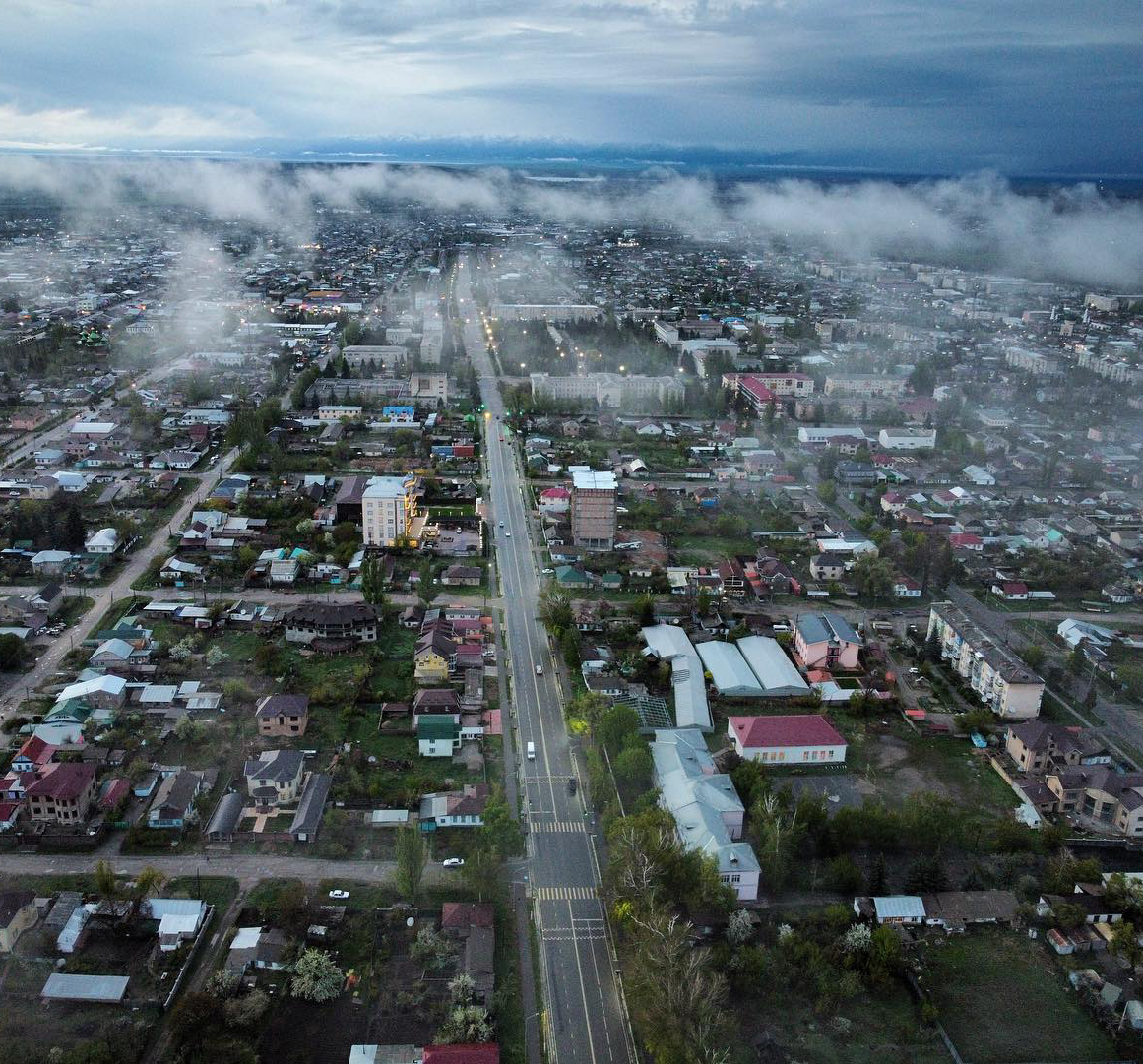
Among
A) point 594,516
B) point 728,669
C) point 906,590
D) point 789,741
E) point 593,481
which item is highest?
point 593,481

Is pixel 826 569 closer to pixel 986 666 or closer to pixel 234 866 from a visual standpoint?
pixel 986 666

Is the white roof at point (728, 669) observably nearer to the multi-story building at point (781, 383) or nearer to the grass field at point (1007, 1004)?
the grass field at point (1007, 1004)

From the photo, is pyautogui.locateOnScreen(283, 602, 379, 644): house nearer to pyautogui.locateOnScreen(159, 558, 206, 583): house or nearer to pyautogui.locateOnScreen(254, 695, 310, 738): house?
pyautogui.locateOnScreen(254, 695, 310, 738): house

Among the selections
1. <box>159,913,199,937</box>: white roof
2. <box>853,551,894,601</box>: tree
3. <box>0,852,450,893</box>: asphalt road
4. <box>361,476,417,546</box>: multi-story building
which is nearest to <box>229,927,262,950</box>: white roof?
<box>159,913,199,937</box>: white roof

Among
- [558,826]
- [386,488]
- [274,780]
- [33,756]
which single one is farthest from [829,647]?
[33,756]

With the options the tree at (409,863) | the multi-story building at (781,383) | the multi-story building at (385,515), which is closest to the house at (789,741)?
the tree at (409,863)

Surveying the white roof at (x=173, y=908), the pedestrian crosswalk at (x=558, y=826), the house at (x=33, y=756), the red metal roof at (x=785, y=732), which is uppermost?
the house at (x=33, y=756)

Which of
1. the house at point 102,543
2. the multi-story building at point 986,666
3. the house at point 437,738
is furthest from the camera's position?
the house at point 102,543
